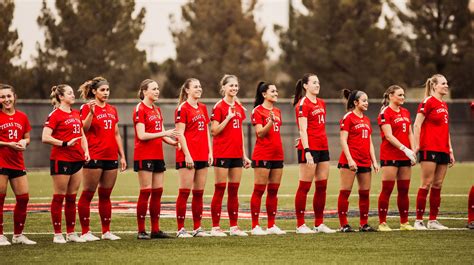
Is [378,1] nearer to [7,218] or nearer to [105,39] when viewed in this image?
[105,39]

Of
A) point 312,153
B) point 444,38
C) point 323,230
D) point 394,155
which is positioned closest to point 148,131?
point 312,153

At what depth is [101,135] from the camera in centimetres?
1335

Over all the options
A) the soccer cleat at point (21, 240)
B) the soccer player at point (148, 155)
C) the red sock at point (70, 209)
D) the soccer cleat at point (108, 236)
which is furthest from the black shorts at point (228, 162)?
the soccer cleat at point (21, 240)

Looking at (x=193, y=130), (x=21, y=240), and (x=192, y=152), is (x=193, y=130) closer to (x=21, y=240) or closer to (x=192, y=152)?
(x=192, y=152)

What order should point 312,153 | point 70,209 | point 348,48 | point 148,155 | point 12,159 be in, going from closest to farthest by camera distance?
point 12,159, point 70,209, point 148,155, point 312,153, point 348,48

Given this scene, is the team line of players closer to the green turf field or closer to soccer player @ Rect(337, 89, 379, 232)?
soccer player @ Rect(337, 89, 379, 232)

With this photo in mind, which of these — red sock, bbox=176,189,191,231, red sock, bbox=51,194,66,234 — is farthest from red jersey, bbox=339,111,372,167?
red sock, bbox=51,194,66,234

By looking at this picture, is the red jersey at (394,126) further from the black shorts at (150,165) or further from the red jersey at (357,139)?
the black shorts at (150,165)

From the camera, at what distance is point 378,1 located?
50.0 meters

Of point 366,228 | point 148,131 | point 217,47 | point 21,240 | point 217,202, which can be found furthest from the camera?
point 217,47

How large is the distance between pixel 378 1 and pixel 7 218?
35.7 m

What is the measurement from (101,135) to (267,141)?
237 centimetres

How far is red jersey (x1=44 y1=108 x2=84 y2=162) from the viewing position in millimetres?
12977

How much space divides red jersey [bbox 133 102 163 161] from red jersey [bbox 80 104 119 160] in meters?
0.32
